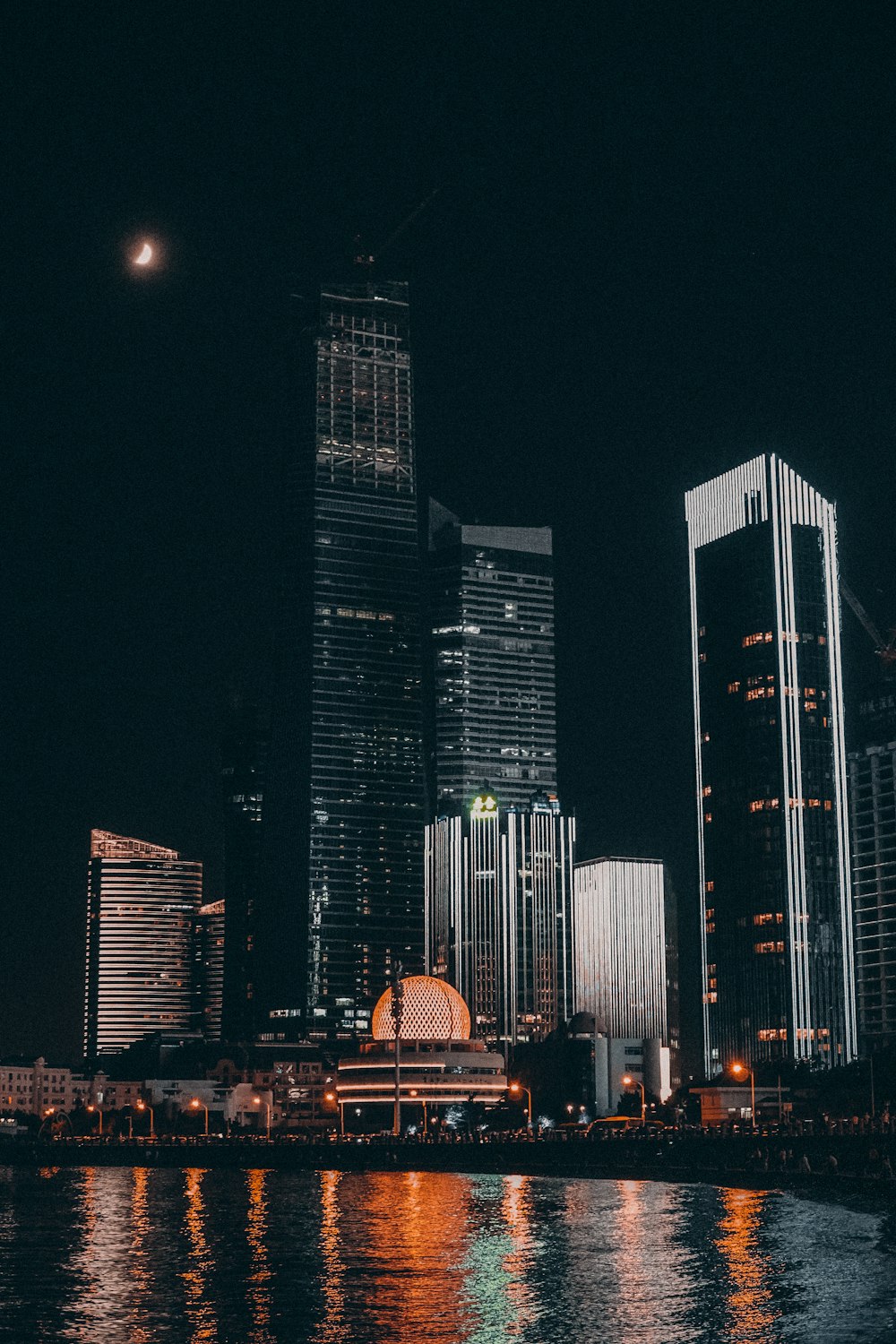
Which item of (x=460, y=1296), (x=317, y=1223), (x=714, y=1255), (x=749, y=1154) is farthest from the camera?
(x=749, y=1154)

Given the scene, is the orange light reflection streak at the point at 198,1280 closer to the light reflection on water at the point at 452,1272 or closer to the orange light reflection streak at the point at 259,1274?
the light reflection on water at the point at 452,1272

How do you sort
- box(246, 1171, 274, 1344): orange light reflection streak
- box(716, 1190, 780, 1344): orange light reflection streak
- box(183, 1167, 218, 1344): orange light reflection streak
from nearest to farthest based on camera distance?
box(716, 1190, 780, 1344): orange light reflection streak < box(246, 1171, 274, 1344): orange light reflection streak < box(183, 1167, 218, 1344): orange light reflection streak

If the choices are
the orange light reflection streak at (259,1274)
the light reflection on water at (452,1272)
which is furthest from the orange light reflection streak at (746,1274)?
the orange light reflection streak at (259,1274)

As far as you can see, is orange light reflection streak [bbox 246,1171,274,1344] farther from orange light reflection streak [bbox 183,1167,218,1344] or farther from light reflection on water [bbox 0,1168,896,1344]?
orange light reflection streak [bbox 183,1167,218,1344]

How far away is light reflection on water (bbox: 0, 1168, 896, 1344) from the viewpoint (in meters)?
75.1

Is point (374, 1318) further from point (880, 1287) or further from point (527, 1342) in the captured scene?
point (880, 1287)

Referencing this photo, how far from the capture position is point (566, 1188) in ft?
552

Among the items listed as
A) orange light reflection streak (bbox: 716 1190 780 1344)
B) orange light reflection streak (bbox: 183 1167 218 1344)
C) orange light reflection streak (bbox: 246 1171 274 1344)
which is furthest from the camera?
orange light reflection streak (bbox: 183 1167 218 1344)

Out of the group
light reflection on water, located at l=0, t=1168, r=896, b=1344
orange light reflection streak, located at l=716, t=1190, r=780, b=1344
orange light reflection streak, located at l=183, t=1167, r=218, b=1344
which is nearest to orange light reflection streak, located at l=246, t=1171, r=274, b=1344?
light reflection on water, located at l=0, t=1168, r=896, b=1344

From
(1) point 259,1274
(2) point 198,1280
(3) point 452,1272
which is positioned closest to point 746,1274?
(3) point 452,1272

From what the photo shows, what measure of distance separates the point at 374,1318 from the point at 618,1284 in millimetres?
16130

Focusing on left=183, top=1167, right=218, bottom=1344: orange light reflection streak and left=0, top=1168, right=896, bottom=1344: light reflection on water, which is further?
left=183, top=1167, right=218, bottom=1344: orange light reflection streak

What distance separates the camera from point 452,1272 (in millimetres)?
93938

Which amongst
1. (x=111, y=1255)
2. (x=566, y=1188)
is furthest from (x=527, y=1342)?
(x=566, y=1188)
